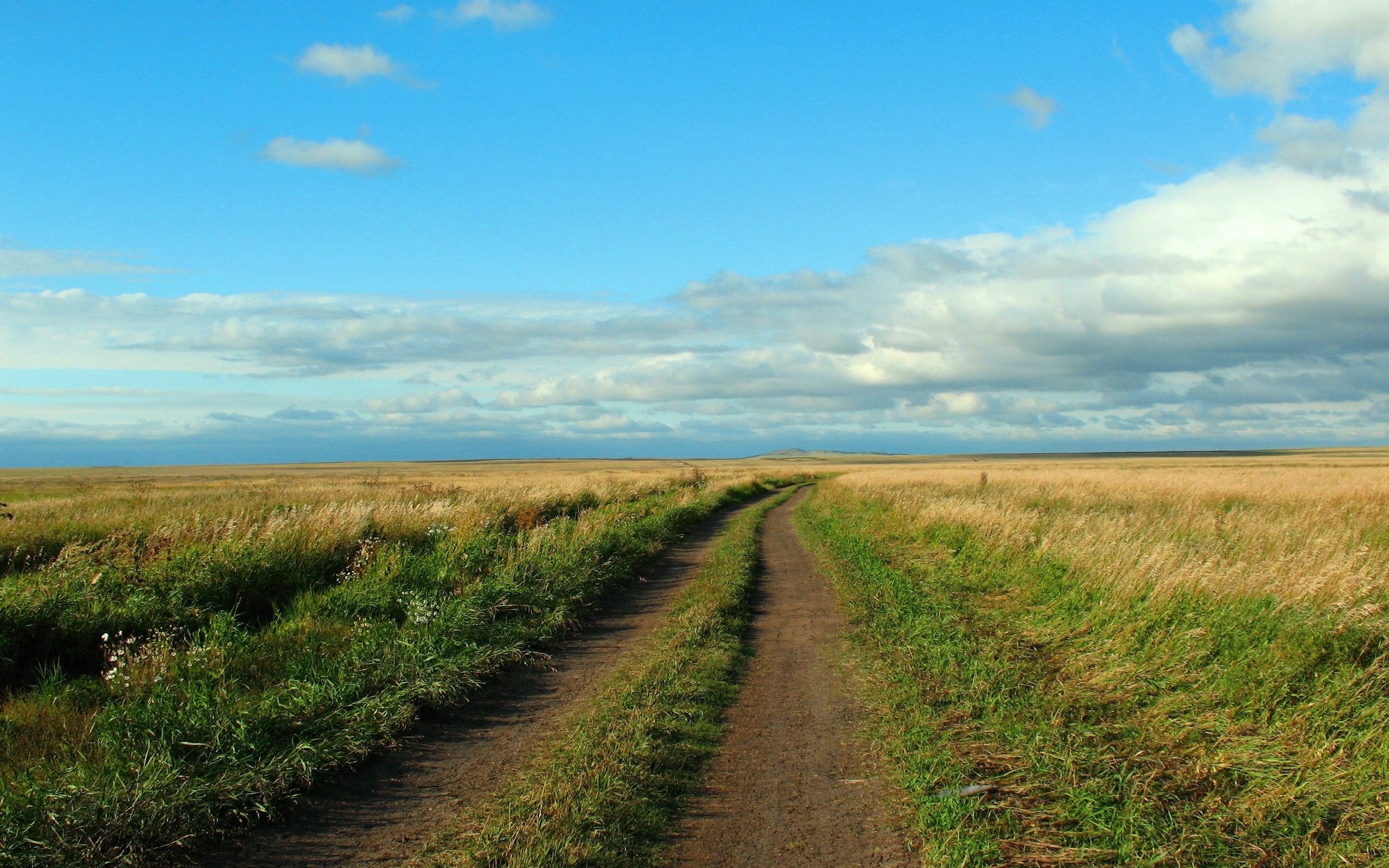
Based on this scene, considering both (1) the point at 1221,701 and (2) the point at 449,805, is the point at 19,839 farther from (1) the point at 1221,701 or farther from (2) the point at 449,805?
(1) the point at 1221,701

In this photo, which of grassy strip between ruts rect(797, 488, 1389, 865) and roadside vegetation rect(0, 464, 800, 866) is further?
roadside vegetation rect(0, 464, 800, 866)

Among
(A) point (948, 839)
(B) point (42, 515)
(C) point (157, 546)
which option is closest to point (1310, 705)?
(A) point (948, 839)

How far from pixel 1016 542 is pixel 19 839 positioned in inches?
527

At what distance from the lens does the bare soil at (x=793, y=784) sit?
14.0ft

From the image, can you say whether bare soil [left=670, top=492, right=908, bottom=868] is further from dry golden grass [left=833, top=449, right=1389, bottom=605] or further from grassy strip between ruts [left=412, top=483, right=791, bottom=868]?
dry golden grass [left=833, top=449, right=1389, bottom=605]

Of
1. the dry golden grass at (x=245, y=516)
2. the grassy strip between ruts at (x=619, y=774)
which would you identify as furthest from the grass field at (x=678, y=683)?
the dry golden grass at (x=245, y=516)

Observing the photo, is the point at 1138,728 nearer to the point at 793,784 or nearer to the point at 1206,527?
the point at 793,784

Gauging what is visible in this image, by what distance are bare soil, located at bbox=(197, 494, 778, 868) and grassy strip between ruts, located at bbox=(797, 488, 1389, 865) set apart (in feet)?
8.96

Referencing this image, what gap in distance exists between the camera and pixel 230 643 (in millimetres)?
7957

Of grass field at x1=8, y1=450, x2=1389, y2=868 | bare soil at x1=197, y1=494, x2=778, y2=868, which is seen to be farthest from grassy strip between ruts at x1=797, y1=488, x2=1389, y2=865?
bare soil at x1=197, y1=494, x2=778, y2=868

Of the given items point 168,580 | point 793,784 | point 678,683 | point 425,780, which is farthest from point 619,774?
point 168,580

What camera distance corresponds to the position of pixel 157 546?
11.9m

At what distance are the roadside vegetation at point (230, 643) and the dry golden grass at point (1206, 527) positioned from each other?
7173 mm

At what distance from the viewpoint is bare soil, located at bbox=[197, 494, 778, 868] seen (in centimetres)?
429
